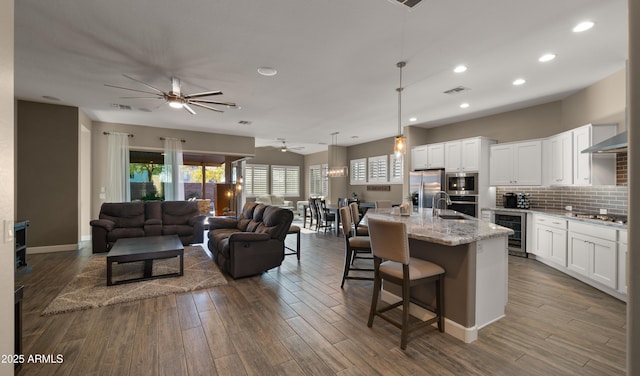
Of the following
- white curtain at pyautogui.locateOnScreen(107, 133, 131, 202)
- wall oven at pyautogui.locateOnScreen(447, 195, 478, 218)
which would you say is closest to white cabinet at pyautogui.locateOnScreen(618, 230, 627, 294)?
wall oven at pyautogui.locateOnScreen(447, 195, 478, 218)

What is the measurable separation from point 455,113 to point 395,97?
6.32 ft

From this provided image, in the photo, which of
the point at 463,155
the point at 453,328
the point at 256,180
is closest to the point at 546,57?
the point at 463,155

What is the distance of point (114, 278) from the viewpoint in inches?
154

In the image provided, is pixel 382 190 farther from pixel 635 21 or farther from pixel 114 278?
pixel 635 21

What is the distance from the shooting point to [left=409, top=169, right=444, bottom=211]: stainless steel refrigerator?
639 centimetres

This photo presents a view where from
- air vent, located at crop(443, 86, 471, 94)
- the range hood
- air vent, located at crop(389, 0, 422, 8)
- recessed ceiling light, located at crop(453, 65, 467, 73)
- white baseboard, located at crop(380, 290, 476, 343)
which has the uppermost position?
air vent, located at crop(443, 86, 471, 94)

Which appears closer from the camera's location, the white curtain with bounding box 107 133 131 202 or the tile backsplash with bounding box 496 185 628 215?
the tile backsplash with bounding box 496 185 628 215

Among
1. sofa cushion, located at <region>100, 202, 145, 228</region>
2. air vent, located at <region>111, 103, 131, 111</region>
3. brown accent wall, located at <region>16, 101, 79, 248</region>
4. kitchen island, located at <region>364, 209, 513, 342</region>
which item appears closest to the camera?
kitchen island, located at <region>364, 209, 513, 342</region>

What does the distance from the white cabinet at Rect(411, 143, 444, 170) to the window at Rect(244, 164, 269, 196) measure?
6848mm

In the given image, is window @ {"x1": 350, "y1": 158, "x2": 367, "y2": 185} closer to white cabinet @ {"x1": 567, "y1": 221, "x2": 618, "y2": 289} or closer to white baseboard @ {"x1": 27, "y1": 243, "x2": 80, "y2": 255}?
white cabinet @ {"x1": 567, "y1": 221, "x2": 618, "y2": 289}

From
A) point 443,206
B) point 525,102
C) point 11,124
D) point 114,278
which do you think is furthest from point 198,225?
point 525,102

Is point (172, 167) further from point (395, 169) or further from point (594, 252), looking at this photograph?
point (594, 252)

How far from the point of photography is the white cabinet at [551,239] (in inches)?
162

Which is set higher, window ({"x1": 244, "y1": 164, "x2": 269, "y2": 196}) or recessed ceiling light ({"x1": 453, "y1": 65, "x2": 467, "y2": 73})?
recessed ceiling light ({"x1": 453, "y1": 65, "x2": 467, "y2": 73})
